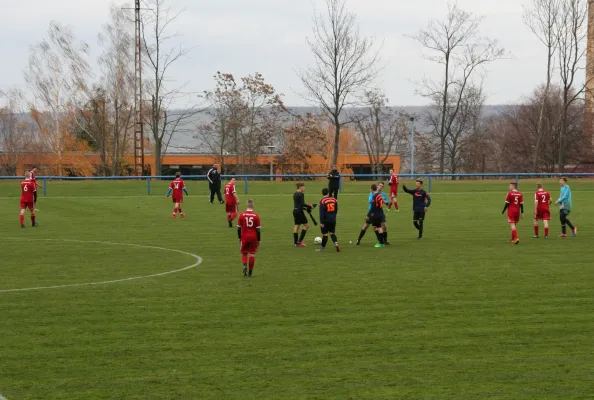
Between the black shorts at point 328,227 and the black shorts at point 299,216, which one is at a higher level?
the black shorts at point 299,216

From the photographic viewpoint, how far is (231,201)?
29.5 meters

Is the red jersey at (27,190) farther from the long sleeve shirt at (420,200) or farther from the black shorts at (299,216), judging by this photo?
the long sleeve shirt at (420,200)

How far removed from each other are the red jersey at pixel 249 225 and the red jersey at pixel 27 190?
47.2ft

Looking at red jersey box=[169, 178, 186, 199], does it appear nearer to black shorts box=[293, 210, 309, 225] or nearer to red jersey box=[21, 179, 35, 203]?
red jersey box=[21, 179, 35, 203]

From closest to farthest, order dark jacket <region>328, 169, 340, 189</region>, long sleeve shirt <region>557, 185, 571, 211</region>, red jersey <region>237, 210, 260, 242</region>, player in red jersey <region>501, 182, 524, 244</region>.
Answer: red jersey <region>237, 210, 260, 242</region> < player in red jersey <region>501, 182, 524, 244</region> < long sleeve shirt <region>557, 185, 571, 211</region> < dark jacket <region>328, 169, 340, 189</region>

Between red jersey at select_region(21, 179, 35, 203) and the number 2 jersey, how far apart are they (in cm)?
1200

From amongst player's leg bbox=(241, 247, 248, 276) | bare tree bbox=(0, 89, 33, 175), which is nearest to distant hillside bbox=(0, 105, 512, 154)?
bare tree bbox=(0, 89, 33, 175)

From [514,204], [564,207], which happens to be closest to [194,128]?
[564,207]

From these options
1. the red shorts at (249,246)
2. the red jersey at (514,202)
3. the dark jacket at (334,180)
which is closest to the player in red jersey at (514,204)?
the red jersey at (514,202)

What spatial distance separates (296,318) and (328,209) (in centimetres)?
897

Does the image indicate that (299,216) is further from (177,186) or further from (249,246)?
(177,186)

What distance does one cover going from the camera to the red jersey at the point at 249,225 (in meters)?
16.7

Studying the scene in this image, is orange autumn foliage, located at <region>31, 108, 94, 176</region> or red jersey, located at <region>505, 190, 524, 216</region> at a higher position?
orange autumn foliage, located at <region>31, 108, 94, 176</region>

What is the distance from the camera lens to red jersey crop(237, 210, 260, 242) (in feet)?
54.9
